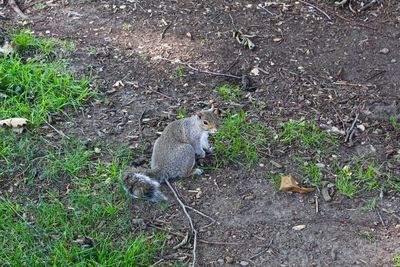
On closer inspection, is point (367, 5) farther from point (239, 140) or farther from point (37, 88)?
point (37, 88)

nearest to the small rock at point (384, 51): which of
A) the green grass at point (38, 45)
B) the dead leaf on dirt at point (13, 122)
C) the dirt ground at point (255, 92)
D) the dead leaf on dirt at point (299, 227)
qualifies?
the dirt ground at point (255, 92)

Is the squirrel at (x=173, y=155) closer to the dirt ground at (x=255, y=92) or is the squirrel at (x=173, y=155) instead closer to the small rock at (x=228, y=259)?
the dirt ground at (x=255, y=92)

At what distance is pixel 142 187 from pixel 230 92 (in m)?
1.19

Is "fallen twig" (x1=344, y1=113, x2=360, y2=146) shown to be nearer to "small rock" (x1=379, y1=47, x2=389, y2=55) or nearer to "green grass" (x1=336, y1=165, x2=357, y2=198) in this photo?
"green grass" (x1=336, y1=165, x2=357, y2=198)

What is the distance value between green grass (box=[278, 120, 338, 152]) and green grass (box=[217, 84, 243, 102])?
0.44m

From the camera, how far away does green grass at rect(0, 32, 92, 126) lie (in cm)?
402

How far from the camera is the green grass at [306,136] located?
152 inches

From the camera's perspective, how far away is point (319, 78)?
444 cm

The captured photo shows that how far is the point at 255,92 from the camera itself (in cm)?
→ 432

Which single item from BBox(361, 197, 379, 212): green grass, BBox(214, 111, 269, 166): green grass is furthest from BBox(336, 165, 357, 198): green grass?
BBox(214, 111, 269, 166): green grass

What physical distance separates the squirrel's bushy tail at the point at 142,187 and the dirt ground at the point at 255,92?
2.2 inches

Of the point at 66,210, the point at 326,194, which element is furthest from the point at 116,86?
the point at 326,194

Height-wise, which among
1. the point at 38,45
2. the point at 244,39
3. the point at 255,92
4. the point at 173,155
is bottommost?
the point at 255,92

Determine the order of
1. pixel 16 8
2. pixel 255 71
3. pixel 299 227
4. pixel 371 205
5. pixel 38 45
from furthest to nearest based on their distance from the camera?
1. pixel 16 8
2. pixel 38 45
3. pixel 255 71
4. pixel 371 205
5. pixel 299 227
